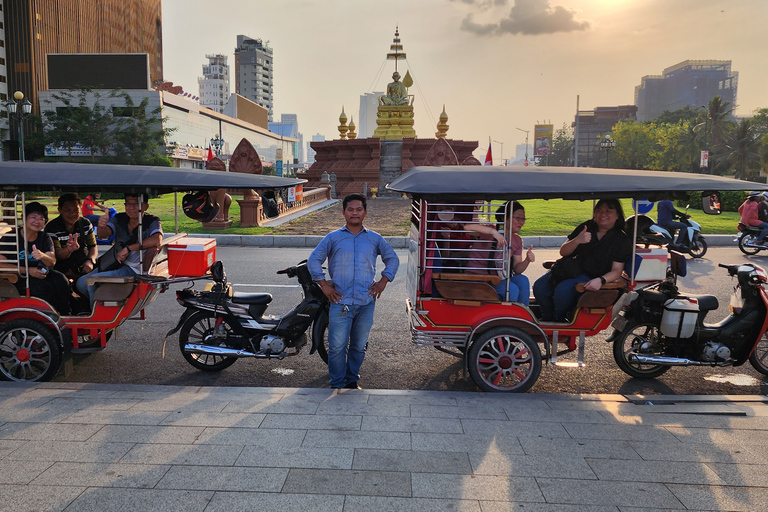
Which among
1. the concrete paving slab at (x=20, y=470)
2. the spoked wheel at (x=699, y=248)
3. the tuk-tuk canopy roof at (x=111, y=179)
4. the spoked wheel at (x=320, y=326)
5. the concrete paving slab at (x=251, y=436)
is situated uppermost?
the tuk-tuk canopy roof at (x=111, y=179)

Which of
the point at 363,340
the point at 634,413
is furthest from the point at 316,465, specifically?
the point at 634,413

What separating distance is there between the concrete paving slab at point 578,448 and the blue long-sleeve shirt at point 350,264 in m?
1.82

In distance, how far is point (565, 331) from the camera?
516 centimetres

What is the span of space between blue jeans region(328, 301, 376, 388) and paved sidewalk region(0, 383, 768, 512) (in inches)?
12.7

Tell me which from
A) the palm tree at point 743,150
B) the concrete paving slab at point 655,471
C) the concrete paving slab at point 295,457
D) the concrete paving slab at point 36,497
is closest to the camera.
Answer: the concrete paving slab at point 36,497

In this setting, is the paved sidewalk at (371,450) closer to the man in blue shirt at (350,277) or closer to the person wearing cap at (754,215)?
the man in blue shirt at (350,277)

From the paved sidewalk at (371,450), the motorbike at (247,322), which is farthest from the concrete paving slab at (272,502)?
the motorbike at (247,322)

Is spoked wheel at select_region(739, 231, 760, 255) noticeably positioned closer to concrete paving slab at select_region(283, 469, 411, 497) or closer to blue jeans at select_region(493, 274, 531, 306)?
blue jeans at select_region(493, 274, 531, 306)

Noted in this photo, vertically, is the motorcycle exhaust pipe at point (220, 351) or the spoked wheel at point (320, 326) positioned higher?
the spoked wheel at point (320, 326)

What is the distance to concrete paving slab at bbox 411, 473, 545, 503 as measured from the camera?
10.1ft

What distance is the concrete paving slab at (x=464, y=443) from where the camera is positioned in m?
3.66

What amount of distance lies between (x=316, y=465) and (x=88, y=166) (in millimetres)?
3451

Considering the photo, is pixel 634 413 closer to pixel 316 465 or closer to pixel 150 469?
pixel 316 465

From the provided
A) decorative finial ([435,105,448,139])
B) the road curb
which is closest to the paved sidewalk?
the road curb
